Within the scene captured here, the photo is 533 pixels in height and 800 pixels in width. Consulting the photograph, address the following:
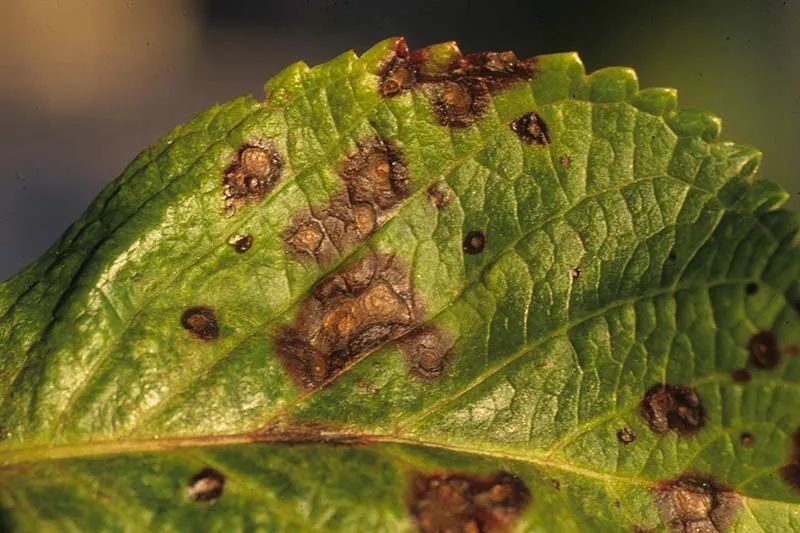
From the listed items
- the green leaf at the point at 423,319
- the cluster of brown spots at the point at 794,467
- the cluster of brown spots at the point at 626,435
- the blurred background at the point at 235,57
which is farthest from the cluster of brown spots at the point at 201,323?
the blurred background at the point at 235,57

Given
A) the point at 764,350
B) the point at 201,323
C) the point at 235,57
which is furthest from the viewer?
the point at 235,57

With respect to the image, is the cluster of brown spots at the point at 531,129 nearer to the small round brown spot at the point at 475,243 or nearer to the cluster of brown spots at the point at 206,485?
the small round brown spot at the point at 475,243

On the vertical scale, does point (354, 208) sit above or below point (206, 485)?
above

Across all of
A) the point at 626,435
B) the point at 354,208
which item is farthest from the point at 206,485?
the point at 626,435

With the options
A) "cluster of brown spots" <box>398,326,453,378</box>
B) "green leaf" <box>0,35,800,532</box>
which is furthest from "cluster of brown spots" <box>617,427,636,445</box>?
"cluster of brown spots" <box>398,326,453,378</box>

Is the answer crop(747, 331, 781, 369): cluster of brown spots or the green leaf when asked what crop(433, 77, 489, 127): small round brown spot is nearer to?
the green leaf

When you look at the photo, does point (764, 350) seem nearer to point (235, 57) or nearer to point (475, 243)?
point (475, 243)

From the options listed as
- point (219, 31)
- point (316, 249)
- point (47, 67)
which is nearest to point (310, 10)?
point (219, 31)
